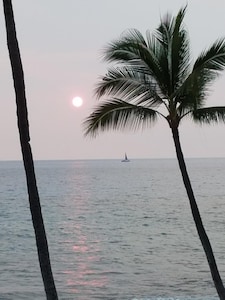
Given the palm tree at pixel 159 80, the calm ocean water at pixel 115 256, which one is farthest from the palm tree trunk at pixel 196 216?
the calm ocean water at pixel 115 256

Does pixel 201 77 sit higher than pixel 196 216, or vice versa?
pixel 201 77

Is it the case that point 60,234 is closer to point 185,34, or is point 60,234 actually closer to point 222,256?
point 222,256

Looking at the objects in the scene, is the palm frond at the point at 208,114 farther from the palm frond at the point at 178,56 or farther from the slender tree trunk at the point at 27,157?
the slender tree trunk at the point at 27,157

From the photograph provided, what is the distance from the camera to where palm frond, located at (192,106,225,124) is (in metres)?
12.4

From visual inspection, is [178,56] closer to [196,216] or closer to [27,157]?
[196,216]

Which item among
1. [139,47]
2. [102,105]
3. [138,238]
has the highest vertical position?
[139,47]

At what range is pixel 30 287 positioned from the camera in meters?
21.8

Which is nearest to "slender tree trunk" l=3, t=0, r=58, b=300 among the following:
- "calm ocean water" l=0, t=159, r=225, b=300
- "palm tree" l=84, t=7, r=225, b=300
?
"palm tree" l=84, t=7, r=225, b=300

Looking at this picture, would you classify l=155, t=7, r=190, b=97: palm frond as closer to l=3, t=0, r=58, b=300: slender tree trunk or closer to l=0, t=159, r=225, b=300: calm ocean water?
l=3, t=0, r=58, b=300: slender tree trunk

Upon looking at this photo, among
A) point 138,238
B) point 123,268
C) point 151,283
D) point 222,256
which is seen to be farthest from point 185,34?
point 138,238

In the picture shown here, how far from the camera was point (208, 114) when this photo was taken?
1250 cm

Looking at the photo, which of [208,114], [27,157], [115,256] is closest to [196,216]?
[208,114]

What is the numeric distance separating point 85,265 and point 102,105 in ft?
56.4

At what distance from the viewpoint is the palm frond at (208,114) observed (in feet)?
40.5
